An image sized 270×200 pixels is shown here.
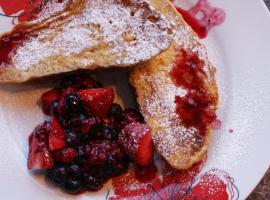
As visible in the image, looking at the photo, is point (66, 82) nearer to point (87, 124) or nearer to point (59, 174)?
point (87, 124)

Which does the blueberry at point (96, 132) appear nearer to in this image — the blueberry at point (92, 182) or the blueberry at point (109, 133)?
the blueberry at point (109, 133)

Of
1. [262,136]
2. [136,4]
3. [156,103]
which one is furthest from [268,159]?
[136,4]

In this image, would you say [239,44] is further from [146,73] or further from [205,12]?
[146,73]

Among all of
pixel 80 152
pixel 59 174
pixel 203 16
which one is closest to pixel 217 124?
pixel 203 16

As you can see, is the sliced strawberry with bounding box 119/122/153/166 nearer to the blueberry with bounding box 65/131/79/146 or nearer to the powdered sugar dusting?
the blueberry with bounding box 65/131/79/146

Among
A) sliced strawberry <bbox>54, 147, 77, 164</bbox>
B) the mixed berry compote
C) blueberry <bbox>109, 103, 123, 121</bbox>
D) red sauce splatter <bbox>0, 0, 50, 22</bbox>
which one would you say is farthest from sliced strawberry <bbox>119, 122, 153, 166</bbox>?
red sauce splatter <bbox>0, 0, 50, 22</bbox>

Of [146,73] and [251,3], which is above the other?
[251,3]

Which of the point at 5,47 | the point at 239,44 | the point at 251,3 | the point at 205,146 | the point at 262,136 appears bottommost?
the point at 5,47
